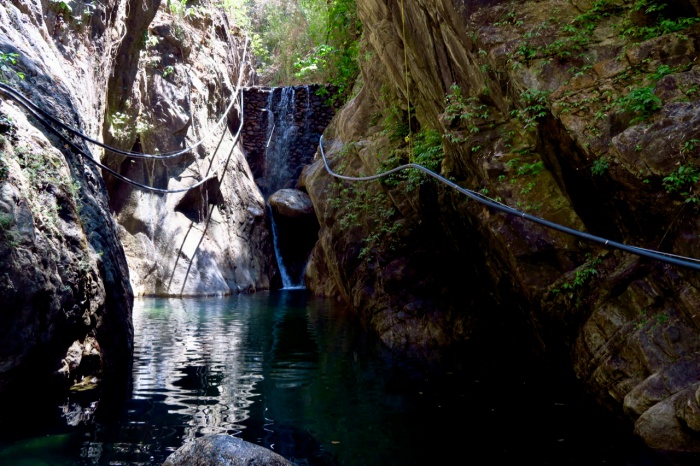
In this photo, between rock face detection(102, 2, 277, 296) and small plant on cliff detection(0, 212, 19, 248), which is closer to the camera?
small plant on cliff detection(0, 212, 19, 248)

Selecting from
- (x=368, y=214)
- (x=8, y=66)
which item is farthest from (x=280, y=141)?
(x=8, y=66)

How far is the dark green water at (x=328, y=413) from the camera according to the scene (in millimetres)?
3889

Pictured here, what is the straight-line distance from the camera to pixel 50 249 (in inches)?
170

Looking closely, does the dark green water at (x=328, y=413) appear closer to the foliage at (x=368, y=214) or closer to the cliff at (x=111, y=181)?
the cliff at (x=111, y=181)

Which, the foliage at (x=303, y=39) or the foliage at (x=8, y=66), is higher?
the foliage at (x=303, y=39)

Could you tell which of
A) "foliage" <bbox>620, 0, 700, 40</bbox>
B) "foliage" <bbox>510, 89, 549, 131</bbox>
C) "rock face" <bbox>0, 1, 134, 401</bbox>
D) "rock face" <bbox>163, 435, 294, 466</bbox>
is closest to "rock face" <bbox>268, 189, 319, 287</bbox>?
"rock face" <bbox>0, 1, 134, 401</bbox>

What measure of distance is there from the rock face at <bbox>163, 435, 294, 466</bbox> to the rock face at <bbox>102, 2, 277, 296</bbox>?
1193 cm

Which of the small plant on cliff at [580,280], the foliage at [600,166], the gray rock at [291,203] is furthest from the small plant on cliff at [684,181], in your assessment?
the gray rock at [291,203]

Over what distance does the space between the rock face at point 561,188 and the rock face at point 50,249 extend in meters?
4.06

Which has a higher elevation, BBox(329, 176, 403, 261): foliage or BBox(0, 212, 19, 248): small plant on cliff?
BBox(329, 176, 403, 261): foliage

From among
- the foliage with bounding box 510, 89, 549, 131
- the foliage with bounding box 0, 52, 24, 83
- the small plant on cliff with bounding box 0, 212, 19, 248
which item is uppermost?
the foliage with bounding box 0, 52, 24, 83

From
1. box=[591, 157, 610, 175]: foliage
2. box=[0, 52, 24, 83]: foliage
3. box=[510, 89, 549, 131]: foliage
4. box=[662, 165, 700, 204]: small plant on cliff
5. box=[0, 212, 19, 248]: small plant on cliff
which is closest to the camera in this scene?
box=[0, 212, 19, 248]: small plant on cliff

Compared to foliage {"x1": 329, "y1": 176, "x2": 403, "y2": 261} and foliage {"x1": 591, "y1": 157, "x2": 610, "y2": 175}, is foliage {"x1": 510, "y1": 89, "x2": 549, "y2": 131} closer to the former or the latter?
foliage {"x1": 591, "y1": 157, "x2": 610, "y2": 175}

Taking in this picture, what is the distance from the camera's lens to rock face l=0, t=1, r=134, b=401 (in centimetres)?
388
